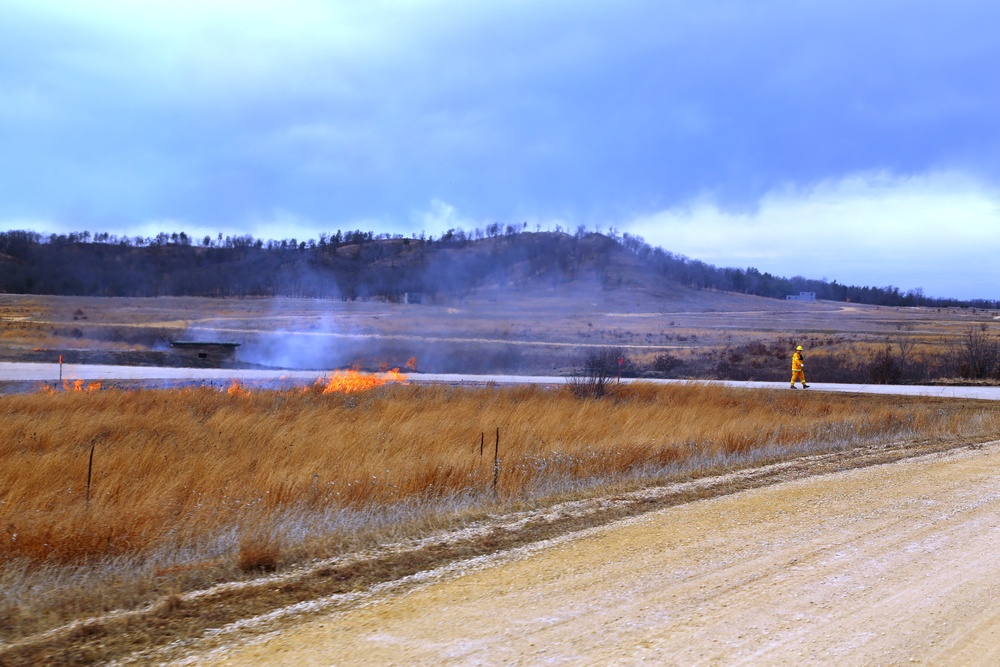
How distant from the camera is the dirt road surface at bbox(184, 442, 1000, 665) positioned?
177 inches

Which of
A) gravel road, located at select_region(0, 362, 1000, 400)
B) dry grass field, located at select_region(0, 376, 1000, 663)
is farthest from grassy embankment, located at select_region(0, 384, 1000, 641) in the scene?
gravel road, located at select_region(0, 362, 1000, 400)

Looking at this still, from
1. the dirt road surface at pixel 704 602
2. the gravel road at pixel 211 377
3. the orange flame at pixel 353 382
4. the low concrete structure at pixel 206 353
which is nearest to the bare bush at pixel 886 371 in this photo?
the gravel road at pixel 211 377

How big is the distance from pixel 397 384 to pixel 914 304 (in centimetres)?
18248

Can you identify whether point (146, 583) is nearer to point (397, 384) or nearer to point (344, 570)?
point (344, 570)

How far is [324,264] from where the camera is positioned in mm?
104312

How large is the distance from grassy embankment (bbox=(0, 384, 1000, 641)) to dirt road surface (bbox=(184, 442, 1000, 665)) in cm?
155

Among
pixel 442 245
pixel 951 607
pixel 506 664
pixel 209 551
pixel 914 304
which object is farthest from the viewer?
pixel 914 304

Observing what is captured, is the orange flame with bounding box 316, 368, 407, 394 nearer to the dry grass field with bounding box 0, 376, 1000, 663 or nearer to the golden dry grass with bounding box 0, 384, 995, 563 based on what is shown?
the dry grass field with bounding box 0, 376, 1000, 663

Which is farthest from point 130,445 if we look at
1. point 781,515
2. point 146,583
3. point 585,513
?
point 781,515

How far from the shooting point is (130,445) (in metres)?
11.2

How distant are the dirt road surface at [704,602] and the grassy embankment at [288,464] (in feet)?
5.10

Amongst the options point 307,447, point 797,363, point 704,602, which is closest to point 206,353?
point 797,363

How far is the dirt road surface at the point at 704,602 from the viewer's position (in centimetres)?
451

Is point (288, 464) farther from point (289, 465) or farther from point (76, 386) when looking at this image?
point (76, 386)
